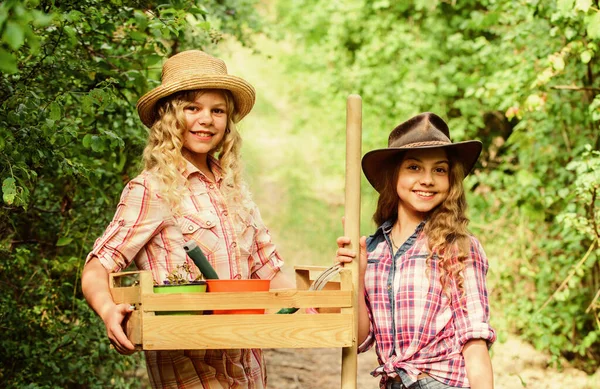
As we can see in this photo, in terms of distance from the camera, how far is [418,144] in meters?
2.91

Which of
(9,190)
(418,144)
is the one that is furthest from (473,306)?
(9,190)

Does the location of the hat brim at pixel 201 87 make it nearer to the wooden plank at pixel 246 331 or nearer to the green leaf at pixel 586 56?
the wooden plank at pixel 246 331

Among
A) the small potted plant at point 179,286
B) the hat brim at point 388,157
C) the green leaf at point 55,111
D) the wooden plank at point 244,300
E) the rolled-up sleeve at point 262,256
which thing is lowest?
the wooden plank at point 244,300

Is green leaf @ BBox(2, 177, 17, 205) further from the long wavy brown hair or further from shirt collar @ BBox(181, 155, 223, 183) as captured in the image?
the long wavy brown hair

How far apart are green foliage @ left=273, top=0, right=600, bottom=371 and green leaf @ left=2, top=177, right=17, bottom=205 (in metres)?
1.53

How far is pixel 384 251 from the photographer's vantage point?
298cm

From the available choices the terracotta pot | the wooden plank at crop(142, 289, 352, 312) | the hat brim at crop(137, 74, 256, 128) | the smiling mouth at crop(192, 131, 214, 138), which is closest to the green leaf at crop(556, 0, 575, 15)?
the hat brim at crop(137, 74, 256, 128)

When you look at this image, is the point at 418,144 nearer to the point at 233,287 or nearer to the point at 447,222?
the point at 447,222

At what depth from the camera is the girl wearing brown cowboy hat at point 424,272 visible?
2688 mm

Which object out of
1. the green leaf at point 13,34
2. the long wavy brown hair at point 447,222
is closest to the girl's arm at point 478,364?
the long wavy brown hair at point 447,222

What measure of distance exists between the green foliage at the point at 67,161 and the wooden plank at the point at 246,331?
3.11 feet

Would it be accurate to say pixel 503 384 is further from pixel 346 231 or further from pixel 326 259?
pixel 326 259

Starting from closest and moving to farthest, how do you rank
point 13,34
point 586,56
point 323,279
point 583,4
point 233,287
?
point 13,34, point 233,287, point 323,279, point 583,4, point 586,56

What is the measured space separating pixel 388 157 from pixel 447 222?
39cm
